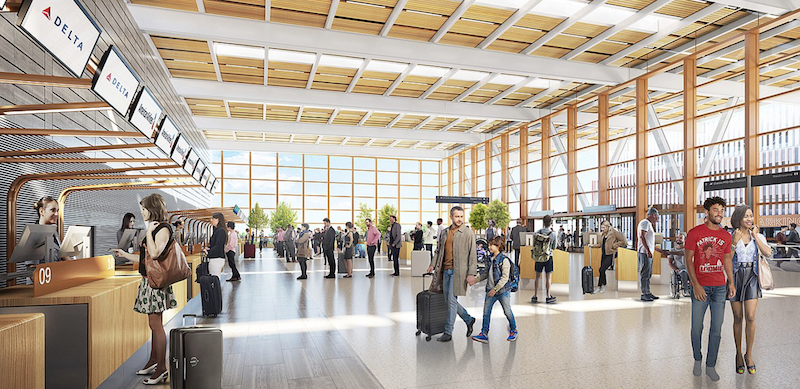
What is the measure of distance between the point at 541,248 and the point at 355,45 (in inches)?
332

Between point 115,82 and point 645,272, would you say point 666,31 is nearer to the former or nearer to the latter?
point 645,272

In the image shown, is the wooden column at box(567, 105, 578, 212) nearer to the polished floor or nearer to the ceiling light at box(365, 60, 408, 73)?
the ceiling light at box(365, 60, 408, 73)

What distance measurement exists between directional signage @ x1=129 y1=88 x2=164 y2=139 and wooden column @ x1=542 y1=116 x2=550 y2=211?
77.1 ft

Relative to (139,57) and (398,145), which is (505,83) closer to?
(139,57)

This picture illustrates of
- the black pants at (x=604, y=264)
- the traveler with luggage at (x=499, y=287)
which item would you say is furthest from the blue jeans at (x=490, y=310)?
the black pants at (x=604, y=264)

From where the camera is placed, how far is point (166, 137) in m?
6.42

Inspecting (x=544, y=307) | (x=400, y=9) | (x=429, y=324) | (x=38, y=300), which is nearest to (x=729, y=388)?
(x=429, y=324)

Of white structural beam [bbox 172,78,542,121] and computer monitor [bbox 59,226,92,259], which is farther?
white structural beam [bbox 172,78,542,121]

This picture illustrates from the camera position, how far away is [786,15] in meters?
13.9

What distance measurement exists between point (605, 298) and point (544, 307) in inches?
75.1

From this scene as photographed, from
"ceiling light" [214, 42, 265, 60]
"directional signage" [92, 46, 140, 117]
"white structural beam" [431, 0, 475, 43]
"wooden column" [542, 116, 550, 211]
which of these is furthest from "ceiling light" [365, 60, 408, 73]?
"directional signage" [92, 46, 140, 117]

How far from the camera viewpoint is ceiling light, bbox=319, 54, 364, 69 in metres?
17.6

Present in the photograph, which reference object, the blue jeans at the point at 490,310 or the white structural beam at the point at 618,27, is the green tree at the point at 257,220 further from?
the blue jeans at the point at 490,310

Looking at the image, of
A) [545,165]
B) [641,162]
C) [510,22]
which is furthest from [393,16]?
[545,165]
